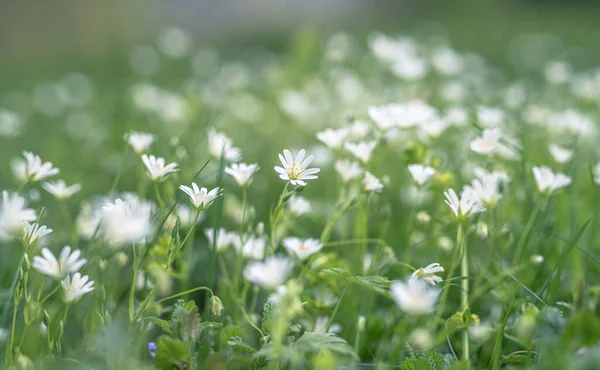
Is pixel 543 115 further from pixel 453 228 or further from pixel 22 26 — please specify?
pixel 22 26

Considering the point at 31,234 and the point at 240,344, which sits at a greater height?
the point at 31,234

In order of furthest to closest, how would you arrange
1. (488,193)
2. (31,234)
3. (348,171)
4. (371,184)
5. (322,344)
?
1. (348,171)
2. (371,184)
3. (488,193)
4. (31,234)
5. (322,344)

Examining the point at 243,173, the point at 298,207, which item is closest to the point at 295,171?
the point at 243,173

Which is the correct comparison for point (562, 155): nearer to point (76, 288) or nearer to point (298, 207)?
point (298, 207)

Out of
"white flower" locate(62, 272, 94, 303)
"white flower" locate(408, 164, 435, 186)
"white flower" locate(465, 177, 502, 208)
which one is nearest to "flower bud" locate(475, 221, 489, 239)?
"white flower" locate(465, 177, 502, 208)

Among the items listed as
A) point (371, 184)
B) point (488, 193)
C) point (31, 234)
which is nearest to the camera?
point (31, 234)

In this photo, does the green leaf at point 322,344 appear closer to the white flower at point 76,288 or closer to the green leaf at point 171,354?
the green leaf at point 171,354

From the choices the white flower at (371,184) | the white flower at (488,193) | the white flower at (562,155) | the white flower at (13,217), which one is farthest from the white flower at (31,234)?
the white flower at (562,155)
